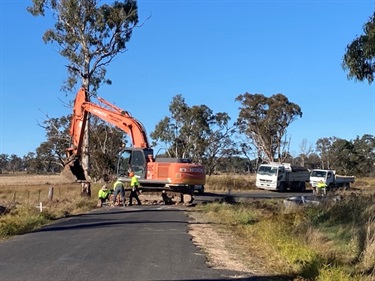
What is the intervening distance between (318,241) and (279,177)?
41207mm

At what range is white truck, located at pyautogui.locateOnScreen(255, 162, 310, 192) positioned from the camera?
5297cm

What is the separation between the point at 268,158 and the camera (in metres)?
80.0

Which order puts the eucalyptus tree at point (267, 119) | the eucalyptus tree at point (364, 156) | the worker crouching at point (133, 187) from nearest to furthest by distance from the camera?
1. the worker crouching at point (133, 187)
2. the eucalyptus tree at point (267, 119)
3. the eucalyptus tree at point (364, 156)

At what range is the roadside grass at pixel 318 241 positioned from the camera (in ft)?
31.3

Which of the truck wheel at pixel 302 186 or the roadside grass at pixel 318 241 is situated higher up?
the truck wheel at pixel 302 186

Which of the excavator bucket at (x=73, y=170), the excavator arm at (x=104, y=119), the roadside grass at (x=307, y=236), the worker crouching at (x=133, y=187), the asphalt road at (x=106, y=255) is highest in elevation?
the excavator arm at (x=104, y=119)

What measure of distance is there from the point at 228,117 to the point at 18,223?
217ft

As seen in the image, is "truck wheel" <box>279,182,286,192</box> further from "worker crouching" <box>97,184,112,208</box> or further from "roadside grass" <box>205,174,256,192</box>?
"worker crouching" <box>97,184,112,208</box>

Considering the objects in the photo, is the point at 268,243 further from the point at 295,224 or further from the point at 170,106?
the point at 170,106

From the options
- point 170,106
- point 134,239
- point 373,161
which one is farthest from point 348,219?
point 373,161

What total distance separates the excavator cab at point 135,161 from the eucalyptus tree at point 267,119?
49315 millimetres

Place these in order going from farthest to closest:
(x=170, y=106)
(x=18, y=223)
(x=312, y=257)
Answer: (x=170, y=106) → (x=18, y=223) → (x=312, y=257)

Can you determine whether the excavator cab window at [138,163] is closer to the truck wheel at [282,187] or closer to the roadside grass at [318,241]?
the roadside grass at [318,241]

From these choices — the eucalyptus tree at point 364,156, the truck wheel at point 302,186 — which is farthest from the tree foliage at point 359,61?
the eucalyptus tree at point 364,156
